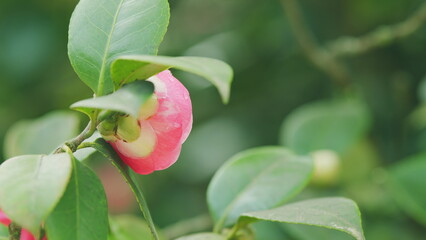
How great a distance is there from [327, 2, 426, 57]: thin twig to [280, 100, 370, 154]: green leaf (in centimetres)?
12

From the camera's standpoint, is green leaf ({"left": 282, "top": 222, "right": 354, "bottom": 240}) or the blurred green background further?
the blurred green background

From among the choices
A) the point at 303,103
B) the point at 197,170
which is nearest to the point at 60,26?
the point at 197,170

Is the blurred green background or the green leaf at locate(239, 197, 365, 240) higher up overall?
the green leaf at locate(239, 197, 365, 240)

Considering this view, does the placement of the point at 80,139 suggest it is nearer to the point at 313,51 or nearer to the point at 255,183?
the point at 255,183

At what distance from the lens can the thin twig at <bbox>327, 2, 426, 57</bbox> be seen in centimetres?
128

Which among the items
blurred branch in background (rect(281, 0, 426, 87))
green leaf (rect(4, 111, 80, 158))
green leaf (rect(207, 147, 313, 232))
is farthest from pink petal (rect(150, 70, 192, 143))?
blurred branch in background (rect(281, 0, 426, 87))

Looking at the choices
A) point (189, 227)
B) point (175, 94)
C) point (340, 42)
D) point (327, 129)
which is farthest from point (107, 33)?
point (340, 42)

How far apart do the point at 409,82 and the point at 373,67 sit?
107mm

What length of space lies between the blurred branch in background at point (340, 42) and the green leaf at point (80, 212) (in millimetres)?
820

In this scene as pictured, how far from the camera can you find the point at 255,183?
2.72 ft

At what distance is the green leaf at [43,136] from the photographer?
106 centimetres

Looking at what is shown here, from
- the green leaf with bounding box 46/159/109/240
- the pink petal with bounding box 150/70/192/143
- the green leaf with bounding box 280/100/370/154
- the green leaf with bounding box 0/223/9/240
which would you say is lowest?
the green leaf with bounding box 280/100/370/154

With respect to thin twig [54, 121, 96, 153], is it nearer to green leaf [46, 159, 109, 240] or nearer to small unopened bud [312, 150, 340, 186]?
green leaf [46, 159, 109, 240]

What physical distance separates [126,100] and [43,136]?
0.62 metres
